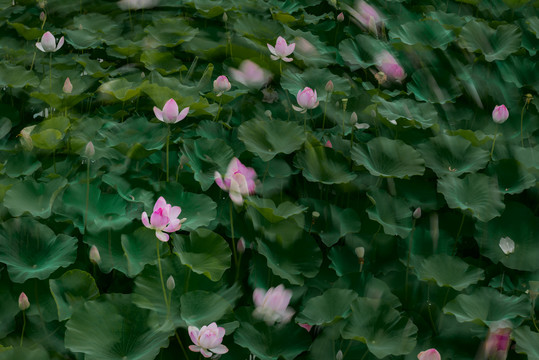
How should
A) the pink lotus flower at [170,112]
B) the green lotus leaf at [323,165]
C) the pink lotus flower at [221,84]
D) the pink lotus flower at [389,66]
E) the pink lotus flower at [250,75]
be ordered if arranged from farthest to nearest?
the pink lotus flower at [389,66]
the pink lotus flower at [250,75]
the pink lotus flower at [221,84]
the green lotus leaf at [323,165]
the pink lotus flower at [170,112]

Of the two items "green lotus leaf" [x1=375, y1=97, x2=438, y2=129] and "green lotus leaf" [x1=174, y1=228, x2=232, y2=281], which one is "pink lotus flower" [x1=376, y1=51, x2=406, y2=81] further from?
"green lotus leaf" [x1=174, y1=228, x2=232, y2=281]

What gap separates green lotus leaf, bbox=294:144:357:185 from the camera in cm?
155

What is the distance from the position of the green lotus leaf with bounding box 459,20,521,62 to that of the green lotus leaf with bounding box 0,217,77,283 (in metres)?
1.55

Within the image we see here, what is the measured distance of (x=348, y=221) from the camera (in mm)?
1494

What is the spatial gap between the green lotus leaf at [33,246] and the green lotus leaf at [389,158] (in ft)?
2.46

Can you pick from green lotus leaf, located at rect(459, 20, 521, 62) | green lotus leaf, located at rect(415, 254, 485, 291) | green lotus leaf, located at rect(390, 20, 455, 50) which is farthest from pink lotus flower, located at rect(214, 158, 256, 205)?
green lotus leaf, located at rect(459, 20, 521, 62)

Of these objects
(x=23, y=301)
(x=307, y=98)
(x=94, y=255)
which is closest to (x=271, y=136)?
(x=307, y=98)

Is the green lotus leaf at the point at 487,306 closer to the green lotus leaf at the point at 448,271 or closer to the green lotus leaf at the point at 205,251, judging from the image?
the green lotus leaf at the point at 448,271

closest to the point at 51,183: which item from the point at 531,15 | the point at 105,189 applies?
the point at 105,189

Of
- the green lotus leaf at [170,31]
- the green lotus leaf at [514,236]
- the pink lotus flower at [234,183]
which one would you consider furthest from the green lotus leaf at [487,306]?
the green lotus leaf at [170,31]

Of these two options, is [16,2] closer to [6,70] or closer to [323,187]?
[6,70]

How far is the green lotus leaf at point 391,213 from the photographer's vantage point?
1457 millimetres

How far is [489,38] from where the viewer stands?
2.20m

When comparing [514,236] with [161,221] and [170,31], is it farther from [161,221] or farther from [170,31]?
[170,31]
